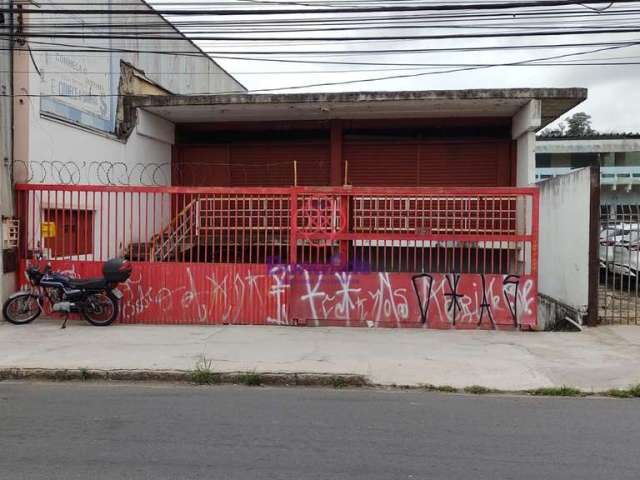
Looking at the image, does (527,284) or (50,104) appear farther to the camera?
(50,104)

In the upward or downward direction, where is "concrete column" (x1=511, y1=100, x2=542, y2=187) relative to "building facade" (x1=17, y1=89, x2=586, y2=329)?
upward

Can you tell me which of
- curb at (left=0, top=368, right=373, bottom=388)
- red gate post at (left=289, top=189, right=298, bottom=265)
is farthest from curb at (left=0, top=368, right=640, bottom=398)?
red gate post at (left=289, top=189, right=298, bottom=265)

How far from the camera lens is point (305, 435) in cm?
491

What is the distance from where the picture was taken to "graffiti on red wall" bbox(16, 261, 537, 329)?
32.1 ft

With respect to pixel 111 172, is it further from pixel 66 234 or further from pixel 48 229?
pixel 48 229

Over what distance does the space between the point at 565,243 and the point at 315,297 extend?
4780mm

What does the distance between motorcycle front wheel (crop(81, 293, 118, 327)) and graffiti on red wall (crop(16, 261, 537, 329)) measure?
0.32 metres

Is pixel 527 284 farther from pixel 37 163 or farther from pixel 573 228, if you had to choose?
pixel 37 163

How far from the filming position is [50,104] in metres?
11.2

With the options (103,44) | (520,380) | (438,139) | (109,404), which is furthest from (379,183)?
(109,404)

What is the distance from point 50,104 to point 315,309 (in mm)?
6518

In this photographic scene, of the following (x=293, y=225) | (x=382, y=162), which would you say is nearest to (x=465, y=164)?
(x=382, y=162)

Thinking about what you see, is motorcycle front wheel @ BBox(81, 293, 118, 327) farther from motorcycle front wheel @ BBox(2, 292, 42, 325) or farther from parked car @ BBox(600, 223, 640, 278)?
parked car @ BBox(600, 223, 640, 278)

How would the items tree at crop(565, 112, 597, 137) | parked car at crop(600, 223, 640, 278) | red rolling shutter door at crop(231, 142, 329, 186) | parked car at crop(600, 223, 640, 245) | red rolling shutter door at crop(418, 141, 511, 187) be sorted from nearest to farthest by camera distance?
parked car at crop(600, 223, 640, 245) → parked car at crop(600, 223, 640, 278) → red rolling shutter door at crop(418, 141, 511, 187) → red rolling shutter door at crop(231, 142, 329, 186) → tree at crop(565, 112, 597, 137)
